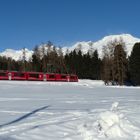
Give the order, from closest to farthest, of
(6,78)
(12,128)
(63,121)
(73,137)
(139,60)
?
(73,137) < (12,128) < (63,121) < (6,78) < (139,60)

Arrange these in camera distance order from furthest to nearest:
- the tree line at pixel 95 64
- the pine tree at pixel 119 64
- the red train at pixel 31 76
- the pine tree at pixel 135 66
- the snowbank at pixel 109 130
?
the tree line at pixel 95 64
the pine tree at pixel 119 64
the pine tree at pixel 135 66
the red train at pixel 31 76
the snowbank at pixel 109 130

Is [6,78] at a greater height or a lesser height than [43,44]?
lesser

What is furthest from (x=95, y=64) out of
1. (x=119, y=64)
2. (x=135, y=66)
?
(x=135, y=66)

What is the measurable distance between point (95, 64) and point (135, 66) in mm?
32046

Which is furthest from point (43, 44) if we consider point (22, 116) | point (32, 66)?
point (22, 116)

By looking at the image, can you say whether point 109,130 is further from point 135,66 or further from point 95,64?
point 95,64

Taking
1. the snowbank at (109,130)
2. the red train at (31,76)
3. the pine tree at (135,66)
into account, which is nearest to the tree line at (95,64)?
→ the pine tree at (135,66)

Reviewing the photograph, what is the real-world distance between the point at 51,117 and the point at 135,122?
2.88 meters

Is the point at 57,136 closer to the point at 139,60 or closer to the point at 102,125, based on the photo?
the point at 102,125

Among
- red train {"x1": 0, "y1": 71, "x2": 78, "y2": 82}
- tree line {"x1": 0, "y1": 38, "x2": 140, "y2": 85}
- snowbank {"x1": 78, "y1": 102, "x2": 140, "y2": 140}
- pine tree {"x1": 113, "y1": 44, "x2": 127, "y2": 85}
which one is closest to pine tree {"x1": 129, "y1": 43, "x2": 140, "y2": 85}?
tree line {"x1": 0, "y1": 38, "x2": 140, "y2": 85}

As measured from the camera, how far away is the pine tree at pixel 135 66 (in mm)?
87875

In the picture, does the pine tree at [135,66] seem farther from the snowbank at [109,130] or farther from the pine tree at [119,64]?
the snowbank at [109,130]

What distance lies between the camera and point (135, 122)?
40.5 feet

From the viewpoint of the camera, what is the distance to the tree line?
90625 millimetres
